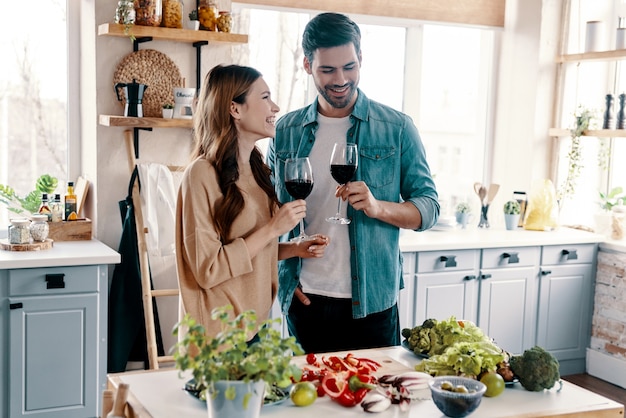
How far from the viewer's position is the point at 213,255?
7.23 ft

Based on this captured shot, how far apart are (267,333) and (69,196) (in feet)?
9.38

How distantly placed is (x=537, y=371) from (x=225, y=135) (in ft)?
3.59

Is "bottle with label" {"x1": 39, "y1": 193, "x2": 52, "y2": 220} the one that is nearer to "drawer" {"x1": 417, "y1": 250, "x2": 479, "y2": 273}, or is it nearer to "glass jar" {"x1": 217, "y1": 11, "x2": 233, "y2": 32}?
"glass jar" {"x1": 217, "y1": 11, "x2": 233, "y2": 32}

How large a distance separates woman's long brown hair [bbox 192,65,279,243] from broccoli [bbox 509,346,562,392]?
848 mm

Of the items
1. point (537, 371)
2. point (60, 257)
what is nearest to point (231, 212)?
point (537, 371)

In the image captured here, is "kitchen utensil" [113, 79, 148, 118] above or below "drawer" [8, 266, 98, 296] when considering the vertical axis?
above

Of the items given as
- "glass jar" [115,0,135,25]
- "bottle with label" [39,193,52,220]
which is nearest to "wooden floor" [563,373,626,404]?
"bottle with label" [39,193,52,220]

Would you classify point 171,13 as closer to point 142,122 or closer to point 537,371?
point 142,122

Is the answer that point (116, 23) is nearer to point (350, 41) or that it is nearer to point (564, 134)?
point (350, 41)

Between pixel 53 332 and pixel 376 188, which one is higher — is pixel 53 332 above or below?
below

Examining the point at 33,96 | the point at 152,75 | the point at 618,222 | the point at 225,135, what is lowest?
the point at 618,222

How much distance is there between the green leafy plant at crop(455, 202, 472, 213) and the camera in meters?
5.18

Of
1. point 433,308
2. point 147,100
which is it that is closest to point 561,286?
point 433,308

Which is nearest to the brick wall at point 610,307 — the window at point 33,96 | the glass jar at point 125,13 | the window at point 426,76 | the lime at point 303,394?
the window at point 426,76
